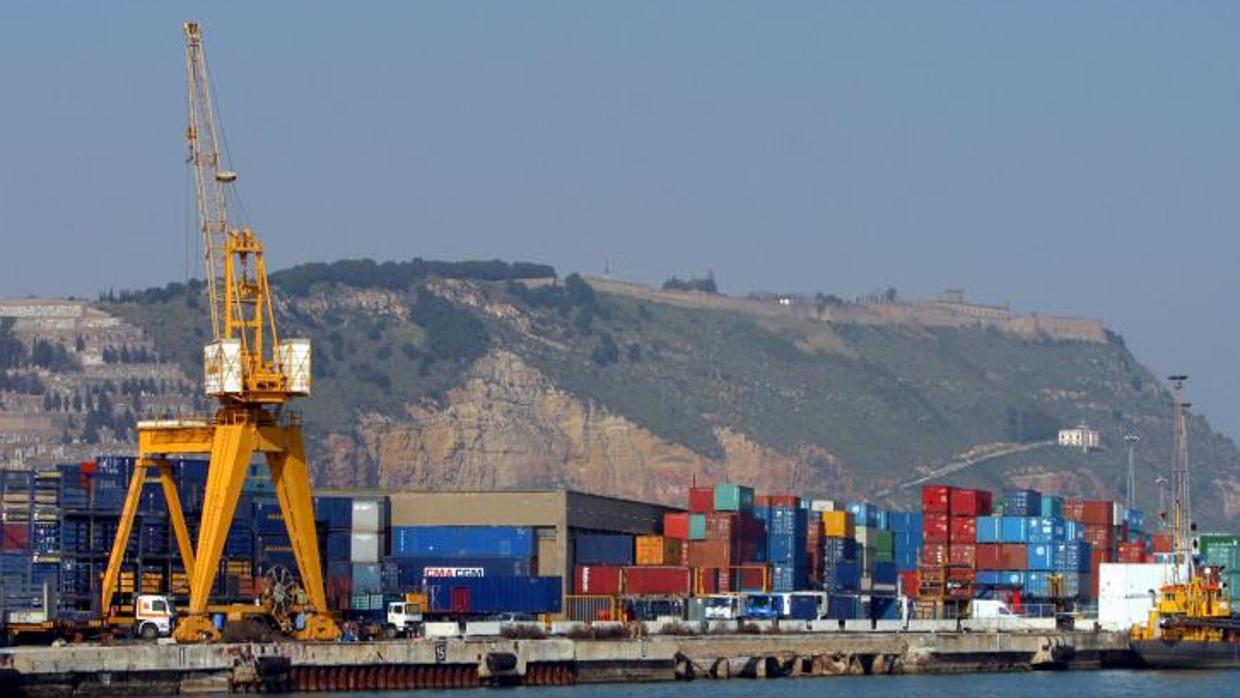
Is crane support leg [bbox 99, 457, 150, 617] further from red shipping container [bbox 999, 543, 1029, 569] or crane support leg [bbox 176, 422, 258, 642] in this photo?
red shipping container [bbox 999, 543, 1029, 569]

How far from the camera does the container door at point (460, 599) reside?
3853 inches

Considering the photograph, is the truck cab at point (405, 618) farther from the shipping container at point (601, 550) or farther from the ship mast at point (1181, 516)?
the ship mast at point (1181, 516)

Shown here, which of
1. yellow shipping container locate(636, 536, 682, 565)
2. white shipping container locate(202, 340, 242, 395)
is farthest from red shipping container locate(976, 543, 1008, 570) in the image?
white shipping container locate(202, 340, 242, 395)

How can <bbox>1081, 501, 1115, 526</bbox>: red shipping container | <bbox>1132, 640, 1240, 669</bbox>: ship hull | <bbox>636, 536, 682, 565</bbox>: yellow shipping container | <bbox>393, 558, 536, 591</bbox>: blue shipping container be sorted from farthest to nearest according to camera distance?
<bbox>1081, 501, 1115, 526</bbox>: red shipping container < <bbox>636, 536, 682, 565</bbox>: yellow shipping container < <bbox>393, 558, 536, 591</bbox>: blue shipping container < <bbox>1132, 640, 1240, 669</bbox>: ship hull

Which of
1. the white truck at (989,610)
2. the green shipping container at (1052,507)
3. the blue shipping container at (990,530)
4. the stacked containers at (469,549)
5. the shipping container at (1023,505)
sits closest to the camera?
the stacked containers at (469,549)

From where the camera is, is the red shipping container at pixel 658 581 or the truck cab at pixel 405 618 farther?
the red shipping container at pixel 658 581

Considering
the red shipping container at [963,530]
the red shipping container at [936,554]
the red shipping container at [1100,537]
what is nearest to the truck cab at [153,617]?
the red shipping container at [936,554]

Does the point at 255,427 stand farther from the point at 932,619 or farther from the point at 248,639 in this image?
the point at 932,619

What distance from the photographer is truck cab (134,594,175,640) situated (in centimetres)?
8475

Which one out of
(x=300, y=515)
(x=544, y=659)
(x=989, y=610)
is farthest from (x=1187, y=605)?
(x=300, y=515)

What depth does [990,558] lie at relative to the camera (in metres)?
117

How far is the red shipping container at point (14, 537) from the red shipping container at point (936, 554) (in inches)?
1790

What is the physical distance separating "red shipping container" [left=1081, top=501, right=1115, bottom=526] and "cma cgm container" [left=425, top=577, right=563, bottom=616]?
34.3 m

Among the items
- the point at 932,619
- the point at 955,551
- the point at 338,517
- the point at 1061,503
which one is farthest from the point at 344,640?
the point at 1061,503
